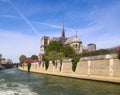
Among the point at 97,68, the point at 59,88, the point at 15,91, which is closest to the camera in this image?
the point at 15,91

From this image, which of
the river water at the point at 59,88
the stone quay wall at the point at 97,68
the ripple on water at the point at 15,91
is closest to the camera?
the ripple on water at the point at 15,91

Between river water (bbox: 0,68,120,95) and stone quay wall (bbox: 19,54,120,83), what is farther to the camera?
stone quay wall (bbox: 19,54,120,83)

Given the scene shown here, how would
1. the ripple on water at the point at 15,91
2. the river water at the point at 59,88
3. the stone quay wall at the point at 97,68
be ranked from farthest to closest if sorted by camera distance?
the stone quay wall at the point at 97,68 → the river water at the point at 59,88 → the ripple on water at the point at 15,91

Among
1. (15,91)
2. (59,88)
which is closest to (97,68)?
(59,88)

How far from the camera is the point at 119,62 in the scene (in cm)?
2147

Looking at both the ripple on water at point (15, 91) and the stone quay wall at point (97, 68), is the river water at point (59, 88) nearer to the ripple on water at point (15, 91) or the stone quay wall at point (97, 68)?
the ripple on water at point (15, 91)

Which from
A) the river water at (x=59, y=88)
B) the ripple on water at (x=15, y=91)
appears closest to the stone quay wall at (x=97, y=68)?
the river water at (x=59, y=88)

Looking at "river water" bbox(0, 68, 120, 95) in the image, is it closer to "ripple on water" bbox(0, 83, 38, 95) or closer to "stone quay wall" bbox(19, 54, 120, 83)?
"ripple on water" bbox(0, 83, 38, 95)

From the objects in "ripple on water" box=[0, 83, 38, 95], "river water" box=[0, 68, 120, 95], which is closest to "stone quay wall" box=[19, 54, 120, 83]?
"river water" box=[0, 68, 120, 95]

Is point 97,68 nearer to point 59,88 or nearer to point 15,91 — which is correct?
point 59,88

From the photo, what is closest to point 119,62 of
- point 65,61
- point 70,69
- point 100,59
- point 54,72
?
point 100,59

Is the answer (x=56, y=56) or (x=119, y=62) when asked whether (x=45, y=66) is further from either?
(x=119, y=62)

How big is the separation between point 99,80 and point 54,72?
17.3 m

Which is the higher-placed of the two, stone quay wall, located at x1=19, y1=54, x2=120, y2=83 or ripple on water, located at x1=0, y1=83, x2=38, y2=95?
stone quay wall, located at x1=19, y1=54, x2=120, y2=83
